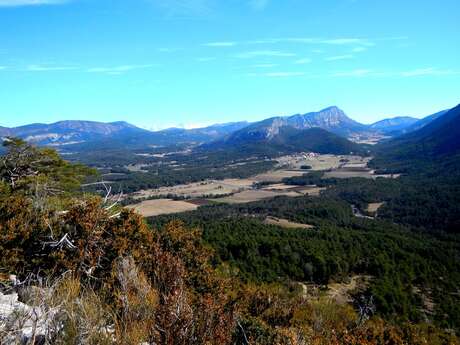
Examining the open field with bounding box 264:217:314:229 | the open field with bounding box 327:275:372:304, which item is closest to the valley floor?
the open field with bounding box 264:217:314:229

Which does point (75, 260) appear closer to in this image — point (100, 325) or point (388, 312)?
point (100, 325)

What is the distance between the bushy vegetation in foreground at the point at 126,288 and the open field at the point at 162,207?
81.6 meters

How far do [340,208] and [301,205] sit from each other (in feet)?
37.9

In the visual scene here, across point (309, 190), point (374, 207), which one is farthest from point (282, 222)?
point (309, 190)

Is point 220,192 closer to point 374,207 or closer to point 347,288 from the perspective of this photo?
point 374,207

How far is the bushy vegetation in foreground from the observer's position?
620 cm

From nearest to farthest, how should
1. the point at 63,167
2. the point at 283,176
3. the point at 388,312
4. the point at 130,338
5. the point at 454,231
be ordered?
the point at 130,338
the point at 63,167
the point at 388,312
the point at 454,231
the point at 283,176

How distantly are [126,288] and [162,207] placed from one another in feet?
347

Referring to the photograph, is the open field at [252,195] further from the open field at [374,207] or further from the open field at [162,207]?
the open field at [374,207]

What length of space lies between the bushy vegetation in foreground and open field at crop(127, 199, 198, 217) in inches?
3213

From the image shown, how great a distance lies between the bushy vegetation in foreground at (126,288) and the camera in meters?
6.20

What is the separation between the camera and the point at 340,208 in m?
110

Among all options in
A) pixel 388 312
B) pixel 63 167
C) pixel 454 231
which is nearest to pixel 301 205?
pixel 454 231

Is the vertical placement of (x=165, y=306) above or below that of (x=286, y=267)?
above
